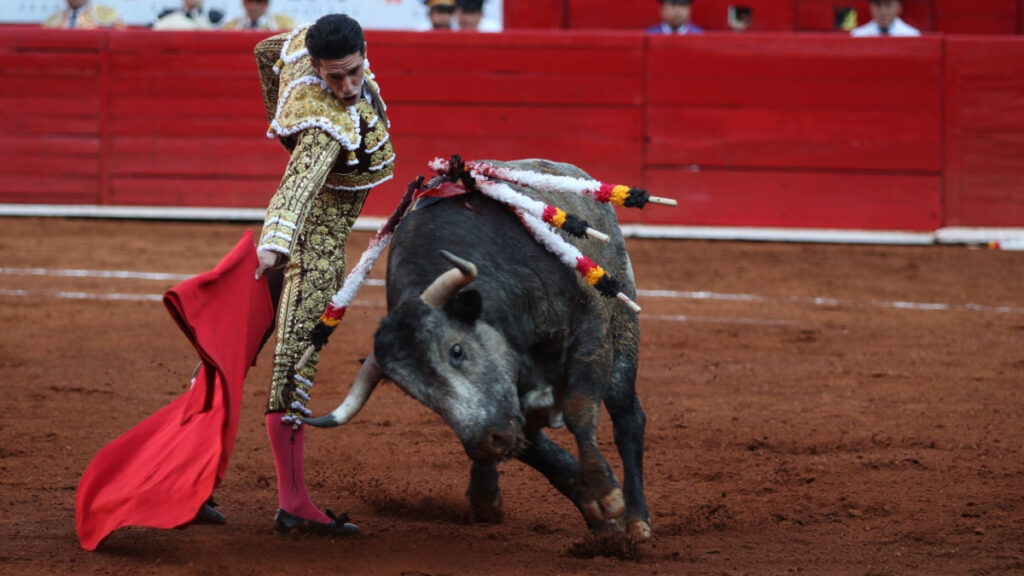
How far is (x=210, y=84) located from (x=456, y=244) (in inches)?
270

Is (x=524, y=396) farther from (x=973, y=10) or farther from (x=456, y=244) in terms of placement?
(x=973, y=10)

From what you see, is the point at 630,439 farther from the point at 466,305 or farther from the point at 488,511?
the point at 466,305

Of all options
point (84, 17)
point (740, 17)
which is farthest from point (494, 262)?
point (740, 17)

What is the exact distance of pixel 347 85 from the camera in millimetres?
3230

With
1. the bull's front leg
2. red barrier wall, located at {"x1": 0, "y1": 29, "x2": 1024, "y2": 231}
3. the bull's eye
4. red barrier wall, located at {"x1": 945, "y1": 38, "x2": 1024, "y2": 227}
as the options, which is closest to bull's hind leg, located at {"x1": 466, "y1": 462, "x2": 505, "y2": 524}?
the bull's front leg

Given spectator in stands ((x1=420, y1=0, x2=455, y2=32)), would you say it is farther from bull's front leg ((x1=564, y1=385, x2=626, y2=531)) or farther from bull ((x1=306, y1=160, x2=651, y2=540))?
bull's front leg ((x1=564, y1=385, x2=626, y2=531))

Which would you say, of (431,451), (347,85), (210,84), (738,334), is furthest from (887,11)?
(347,85)

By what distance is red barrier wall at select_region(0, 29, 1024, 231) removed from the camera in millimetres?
8961

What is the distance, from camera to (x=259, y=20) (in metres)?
9.78

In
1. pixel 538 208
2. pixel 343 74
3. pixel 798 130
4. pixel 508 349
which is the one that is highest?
pixel 343 74

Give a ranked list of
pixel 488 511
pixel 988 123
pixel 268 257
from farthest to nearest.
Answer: pixel 988 123 → pixel 488 511 → pixel 268 257

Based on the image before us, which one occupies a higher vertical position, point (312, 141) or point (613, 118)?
point (312, 141)

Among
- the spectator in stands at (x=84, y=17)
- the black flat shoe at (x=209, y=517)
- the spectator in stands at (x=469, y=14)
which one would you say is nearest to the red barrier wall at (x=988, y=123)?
the spectator in stands at (x=469, y=14)

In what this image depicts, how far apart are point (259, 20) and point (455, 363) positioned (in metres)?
7.42
